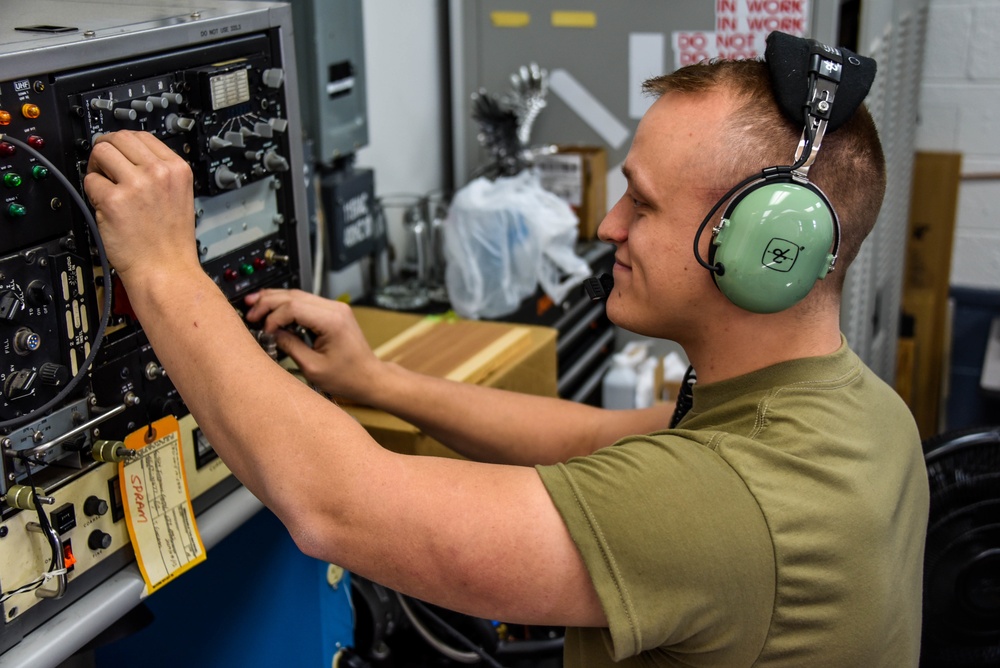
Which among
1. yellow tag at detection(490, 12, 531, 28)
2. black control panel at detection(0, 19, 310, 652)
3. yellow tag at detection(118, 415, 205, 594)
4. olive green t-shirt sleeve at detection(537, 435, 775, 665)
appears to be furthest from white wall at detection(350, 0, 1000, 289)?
olive green t-shirt sleeve at detection(537, 435, 775, 665)

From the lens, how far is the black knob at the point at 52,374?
921 millimetres

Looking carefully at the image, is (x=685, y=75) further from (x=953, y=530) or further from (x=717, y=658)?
(x=953, y=530)

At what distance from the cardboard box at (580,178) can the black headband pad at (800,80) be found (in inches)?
58.8

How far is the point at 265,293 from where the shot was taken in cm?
121

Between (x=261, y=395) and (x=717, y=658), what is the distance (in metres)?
0.47

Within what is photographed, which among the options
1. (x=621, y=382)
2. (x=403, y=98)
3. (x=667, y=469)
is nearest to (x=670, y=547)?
(x=667, y=469)

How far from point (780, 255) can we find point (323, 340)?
1.97 ft

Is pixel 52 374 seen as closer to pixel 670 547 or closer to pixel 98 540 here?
pixel 98 540

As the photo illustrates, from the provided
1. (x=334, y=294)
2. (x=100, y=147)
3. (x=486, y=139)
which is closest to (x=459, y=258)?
(x=334, y=294)

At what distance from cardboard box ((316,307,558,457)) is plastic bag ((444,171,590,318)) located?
0.22 meters

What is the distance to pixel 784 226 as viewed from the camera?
3.03 ft

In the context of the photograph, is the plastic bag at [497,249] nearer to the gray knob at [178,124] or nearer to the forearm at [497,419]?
the forearm at [497,419]

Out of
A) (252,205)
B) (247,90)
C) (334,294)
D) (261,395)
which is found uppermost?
(247,90)

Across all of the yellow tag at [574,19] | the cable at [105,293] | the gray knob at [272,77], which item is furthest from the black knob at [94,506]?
the yellow tag at [574,19]
